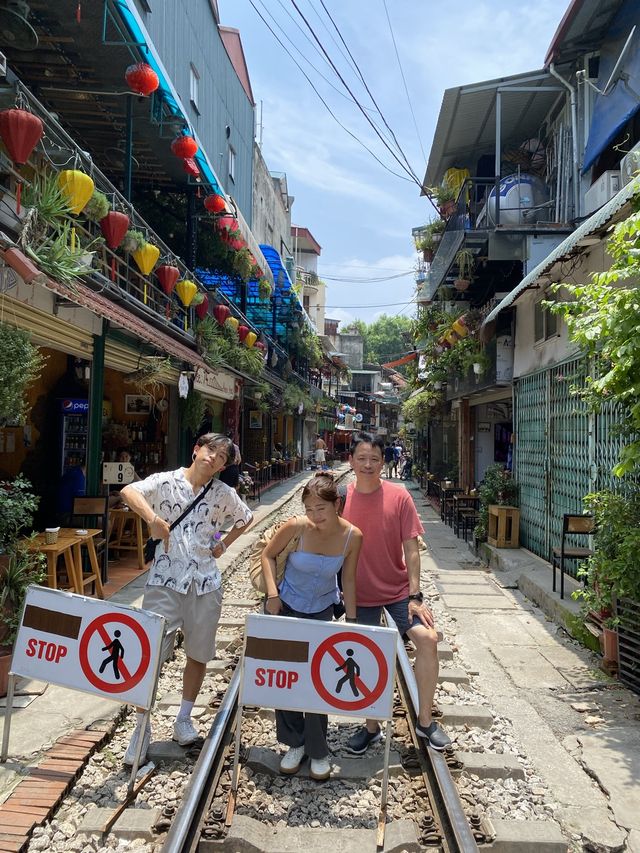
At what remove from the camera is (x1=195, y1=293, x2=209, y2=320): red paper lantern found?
506 inches

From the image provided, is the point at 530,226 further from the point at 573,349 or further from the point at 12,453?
the point at 12,453

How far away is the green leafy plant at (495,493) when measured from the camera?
37.1ft

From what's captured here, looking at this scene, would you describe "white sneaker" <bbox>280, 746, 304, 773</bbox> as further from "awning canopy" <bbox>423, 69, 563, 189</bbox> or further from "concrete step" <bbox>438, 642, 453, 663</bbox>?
→ "awning canopy" <bbox>423, 69, 563, 189</bbox>

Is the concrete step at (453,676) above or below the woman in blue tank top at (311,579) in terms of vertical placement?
below

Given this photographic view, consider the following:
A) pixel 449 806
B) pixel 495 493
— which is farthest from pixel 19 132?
pixel 495 493

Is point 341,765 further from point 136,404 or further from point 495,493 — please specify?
point 136,404

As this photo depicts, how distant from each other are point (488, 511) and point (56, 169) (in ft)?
29.4

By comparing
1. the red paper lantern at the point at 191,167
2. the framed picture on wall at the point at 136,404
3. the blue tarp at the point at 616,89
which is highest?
the blue tarp at the point at 616,89

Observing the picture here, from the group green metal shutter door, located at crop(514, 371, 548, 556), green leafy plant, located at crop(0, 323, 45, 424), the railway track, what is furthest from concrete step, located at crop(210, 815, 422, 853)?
green metal shutter door, located at crop(514, 371, 548, 556)

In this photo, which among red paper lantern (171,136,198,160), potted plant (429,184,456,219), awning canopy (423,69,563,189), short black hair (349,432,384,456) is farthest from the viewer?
potted plant (429,184,456,219)

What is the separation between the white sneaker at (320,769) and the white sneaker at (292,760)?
87mm

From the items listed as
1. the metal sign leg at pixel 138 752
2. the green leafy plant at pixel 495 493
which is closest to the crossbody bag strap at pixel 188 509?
the metal sign leg at pixel 138 752

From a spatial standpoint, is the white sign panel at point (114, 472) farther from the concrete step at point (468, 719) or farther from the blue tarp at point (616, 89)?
the blue tarp at point (616, 89)

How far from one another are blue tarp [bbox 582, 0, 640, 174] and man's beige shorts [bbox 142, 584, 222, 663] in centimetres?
961
